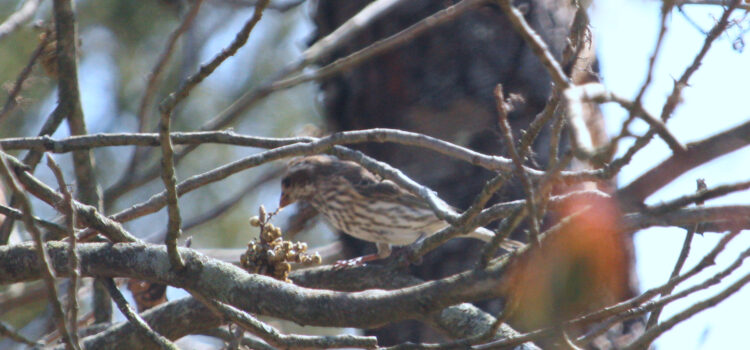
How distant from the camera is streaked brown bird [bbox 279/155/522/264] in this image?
5016 mm

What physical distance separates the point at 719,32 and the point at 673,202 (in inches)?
16.3

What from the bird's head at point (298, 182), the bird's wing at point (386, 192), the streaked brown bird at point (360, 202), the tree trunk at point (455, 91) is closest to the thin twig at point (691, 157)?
the tree trunk at point (455, 91)

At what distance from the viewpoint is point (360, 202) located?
5.29m

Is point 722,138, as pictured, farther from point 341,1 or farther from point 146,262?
point 341,1

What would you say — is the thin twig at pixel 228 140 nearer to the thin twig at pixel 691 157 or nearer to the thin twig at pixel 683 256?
the thin twig at pixel 683 256

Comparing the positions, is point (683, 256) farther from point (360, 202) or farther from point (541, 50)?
point (360, 202)

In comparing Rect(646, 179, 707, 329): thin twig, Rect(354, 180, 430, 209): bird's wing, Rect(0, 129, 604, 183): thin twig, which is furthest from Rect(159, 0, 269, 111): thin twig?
Rect(354, 180, 430, 209): bird's wing

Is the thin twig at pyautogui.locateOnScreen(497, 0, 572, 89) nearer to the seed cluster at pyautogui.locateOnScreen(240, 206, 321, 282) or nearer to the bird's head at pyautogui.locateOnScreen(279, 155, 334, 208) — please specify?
the seed cluster at pyautogui.locateOnScreen(240, 206, 321, 282)

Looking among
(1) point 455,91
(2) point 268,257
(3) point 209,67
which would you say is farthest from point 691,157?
(1) point 455,91

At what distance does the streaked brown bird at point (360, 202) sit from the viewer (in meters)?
5.02

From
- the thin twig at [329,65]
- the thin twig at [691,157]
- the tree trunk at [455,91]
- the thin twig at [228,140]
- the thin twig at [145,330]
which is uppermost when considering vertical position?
the tree trunk at [455,91]

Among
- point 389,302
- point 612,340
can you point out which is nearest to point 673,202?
point 389,302

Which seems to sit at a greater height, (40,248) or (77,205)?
(77,205)

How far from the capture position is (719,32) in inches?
77.9
